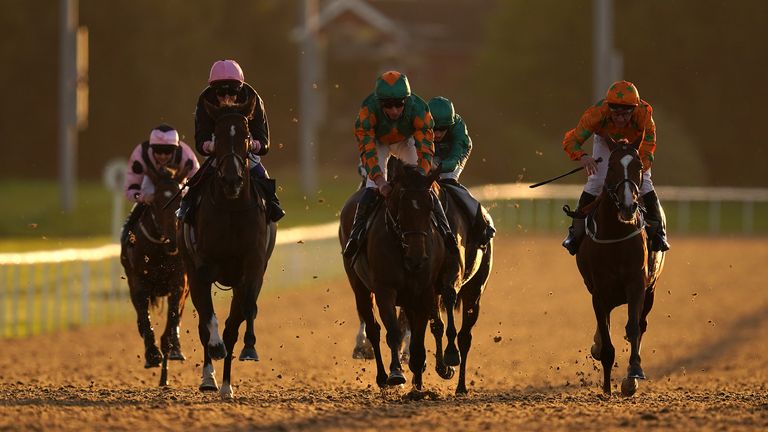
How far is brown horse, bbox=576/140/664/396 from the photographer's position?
10914mm

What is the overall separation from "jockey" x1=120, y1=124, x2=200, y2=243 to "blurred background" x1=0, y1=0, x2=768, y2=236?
29.6 m

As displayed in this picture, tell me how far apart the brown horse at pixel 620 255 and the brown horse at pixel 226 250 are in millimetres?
2236

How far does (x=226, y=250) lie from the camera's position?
11.1 m

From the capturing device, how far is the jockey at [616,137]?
11.3 m

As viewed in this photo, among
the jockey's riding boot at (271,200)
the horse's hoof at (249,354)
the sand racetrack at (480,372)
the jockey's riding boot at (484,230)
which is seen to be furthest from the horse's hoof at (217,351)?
the jockey's riding boot at (484,230)

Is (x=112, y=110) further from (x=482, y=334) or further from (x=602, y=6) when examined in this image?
(x=482, y=334)

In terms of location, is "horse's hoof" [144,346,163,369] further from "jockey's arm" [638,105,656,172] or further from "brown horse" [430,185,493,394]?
"jockey's arm" [638,105,656,172]

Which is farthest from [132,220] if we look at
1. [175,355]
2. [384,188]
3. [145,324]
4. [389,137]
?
[384,188]

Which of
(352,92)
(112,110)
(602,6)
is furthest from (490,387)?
(352,92)

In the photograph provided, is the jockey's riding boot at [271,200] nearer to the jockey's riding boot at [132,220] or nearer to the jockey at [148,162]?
the jockey at [148,162]

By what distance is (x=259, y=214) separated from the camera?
1118 cm

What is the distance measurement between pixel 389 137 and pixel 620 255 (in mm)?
1738

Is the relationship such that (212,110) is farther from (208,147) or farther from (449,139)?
(449,139)

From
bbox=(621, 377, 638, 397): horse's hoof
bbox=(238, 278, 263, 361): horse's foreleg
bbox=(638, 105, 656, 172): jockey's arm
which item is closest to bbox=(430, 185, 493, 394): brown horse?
bbox=(621, 377, 638, 397): horse's hoof
